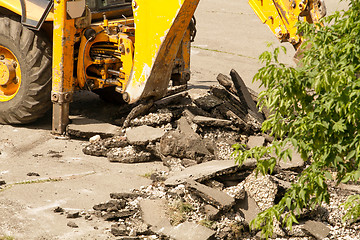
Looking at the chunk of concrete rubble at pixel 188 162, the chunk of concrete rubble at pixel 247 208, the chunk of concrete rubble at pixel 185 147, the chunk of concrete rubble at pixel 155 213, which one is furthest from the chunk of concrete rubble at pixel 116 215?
the chunk of concrete rubble at pixel 185 147

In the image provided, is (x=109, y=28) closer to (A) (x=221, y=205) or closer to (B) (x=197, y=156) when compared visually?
Answer: (B) (x=197, y=156)

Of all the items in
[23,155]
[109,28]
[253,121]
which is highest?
[109,28]

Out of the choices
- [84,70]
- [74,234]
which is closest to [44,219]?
[74,234]

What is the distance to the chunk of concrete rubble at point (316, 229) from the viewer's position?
5984 millimetres

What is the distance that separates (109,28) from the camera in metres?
8.27

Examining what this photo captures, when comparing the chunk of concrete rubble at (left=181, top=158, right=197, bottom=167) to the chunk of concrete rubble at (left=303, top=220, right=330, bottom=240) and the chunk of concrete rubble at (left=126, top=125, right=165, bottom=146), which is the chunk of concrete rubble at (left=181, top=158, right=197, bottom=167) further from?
the chunk of concrete rubble at (left=303, top=220, right=330, bottom=240)

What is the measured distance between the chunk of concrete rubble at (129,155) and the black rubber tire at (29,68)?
4.88ft

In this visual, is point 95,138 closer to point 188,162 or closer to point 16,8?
point 188,162

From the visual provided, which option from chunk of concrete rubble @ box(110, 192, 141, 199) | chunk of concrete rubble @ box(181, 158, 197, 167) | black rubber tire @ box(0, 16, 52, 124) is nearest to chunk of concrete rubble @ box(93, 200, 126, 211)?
chunk of concrete rubble @ box(110, 192, 141, 199)

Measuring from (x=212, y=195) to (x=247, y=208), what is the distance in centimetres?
44

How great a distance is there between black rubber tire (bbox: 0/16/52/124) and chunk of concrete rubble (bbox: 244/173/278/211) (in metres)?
3.63

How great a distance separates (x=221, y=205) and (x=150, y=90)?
2476 millimetres

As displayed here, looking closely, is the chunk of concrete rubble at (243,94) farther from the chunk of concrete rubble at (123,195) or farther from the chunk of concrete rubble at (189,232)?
the chunk of concrete rubble at (189,232)

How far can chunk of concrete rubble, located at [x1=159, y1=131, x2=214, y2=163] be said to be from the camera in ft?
24.0
